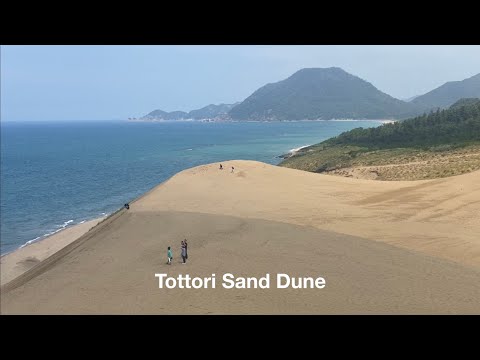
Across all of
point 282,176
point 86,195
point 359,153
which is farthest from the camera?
point 359,153

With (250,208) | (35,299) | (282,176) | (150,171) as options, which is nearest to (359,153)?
(282,176)

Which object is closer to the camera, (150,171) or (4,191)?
(4,191)

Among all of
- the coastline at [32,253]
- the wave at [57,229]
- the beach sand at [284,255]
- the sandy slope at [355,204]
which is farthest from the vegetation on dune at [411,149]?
the coastline at [32,253]

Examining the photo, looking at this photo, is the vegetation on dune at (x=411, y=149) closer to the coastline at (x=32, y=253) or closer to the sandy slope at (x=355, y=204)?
the sandy slope at (x=355, y=204)

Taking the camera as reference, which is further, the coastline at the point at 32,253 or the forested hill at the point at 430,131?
the forested hill at the point at 430,131

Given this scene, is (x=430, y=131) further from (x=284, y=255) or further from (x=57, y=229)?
(x=284, y=255)

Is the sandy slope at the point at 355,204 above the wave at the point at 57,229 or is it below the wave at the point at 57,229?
above

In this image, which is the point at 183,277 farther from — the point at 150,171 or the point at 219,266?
the point at 150,171
